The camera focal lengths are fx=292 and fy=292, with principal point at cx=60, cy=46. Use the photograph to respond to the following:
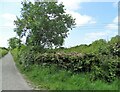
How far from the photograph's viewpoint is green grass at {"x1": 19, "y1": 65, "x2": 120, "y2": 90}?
1181cm

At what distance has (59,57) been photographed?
17.4m

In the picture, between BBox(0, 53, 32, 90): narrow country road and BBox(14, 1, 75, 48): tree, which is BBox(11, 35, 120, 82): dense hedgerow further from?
BBox(14, 1, 75, 48): tree

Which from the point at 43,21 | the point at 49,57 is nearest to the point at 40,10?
the point at 43,21

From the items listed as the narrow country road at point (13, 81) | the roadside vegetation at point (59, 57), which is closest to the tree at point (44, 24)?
the roadside vegetation at point (59, 57)

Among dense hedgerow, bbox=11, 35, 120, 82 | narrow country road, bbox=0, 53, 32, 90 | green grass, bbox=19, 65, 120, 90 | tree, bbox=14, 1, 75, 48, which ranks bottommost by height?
narrow country road, bbox=0, 53, 32, 90

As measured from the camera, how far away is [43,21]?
25781mm

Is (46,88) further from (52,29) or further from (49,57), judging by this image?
(52,29)

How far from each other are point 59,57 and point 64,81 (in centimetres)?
367

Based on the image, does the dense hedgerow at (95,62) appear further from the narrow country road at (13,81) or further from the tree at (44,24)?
the tree at (44,24)

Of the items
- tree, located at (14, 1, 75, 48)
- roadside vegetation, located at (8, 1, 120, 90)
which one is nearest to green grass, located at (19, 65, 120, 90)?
A: roadside vegetation, located at (8, 1, 120, 90)

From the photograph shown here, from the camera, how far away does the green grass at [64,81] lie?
11812 mm

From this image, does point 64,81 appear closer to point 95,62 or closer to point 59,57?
point 95,62

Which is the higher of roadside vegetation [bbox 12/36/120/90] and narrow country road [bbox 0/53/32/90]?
roadside vegetation [bbox 12/36/120/90]

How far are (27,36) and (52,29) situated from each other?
252 centimetres
